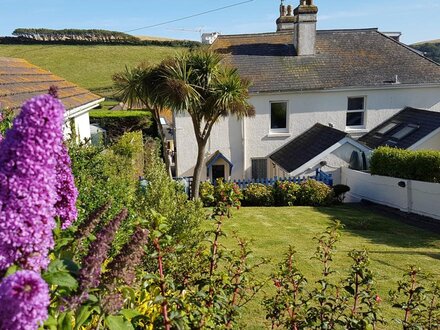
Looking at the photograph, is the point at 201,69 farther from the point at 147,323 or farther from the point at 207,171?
the point at 147,323

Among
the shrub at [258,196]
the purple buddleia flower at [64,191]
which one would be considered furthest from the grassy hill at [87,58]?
the purple buddleia flower at [64,191]

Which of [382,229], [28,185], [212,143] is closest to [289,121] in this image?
[212,143]

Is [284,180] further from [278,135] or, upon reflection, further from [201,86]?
[201,86]

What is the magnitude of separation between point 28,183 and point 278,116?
18.9 metres

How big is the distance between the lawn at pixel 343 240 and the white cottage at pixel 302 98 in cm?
549

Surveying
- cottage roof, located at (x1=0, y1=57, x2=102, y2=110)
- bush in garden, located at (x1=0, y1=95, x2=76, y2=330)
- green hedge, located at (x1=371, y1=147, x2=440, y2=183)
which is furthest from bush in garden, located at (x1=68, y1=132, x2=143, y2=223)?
green hedge, located at (x1=371, y1=147, x2=440, y2=183)

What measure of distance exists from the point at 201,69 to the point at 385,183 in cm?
800

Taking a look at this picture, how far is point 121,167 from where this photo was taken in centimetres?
910

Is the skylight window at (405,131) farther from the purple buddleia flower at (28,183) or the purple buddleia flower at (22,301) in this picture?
the purple buddleia flower at (22,301)

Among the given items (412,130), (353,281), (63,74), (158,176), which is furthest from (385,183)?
(63,74)

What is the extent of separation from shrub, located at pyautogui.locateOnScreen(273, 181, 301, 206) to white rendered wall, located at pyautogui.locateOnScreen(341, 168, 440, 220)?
2673 millimetres

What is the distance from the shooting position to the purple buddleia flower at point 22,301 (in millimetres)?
1312

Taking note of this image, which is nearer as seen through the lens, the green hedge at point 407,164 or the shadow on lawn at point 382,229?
the shadow on lawn at point 382,229

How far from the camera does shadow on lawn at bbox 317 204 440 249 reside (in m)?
10.3
